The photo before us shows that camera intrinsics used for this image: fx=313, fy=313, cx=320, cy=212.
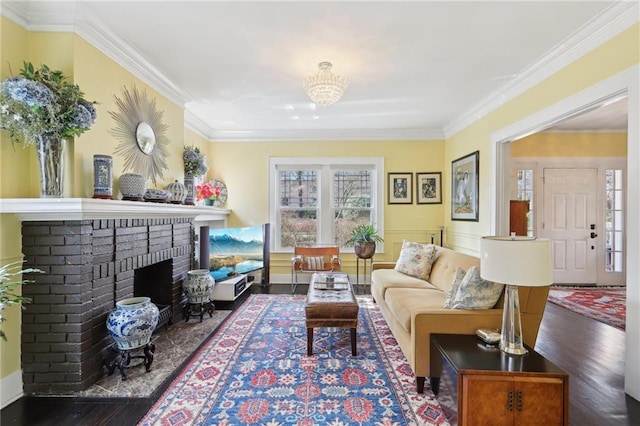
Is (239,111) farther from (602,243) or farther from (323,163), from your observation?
(602,243)

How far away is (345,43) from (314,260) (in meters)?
3.29

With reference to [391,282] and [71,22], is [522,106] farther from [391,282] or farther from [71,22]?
[71,22]

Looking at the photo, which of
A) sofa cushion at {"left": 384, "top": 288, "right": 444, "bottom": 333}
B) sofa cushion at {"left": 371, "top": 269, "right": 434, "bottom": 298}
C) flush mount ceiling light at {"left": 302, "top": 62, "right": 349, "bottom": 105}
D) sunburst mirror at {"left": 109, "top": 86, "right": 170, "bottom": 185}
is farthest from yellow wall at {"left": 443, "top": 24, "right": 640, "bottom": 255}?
sunburst mirror at {"left": 109, "top": 86, "right": 170, "bottom": 185}

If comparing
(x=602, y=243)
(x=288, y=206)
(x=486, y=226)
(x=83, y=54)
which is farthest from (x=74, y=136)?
→ (x=602, y=243)

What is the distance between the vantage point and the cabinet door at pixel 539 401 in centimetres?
162

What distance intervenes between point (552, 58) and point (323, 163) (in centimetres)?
345

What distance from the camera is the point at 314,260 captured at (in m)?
5.05

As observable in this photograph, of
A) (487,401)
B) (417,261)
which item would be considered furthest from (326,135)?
(487,401)

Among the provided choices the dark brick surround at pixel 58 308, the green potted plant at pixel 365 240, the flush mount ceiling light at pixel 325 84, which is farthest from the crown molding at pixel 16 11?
the green potted plant at pixel 365 240

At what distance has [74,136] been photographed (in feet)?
7.48

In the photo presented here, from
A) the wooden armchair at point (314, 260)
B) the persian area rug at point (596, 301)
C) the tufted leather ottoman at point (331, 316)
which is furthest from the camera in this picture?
the wooden armchair at point (314, 260)

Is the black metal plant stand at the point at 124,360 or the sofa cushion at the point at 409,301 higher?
the sofa cushion at the point at 409,301

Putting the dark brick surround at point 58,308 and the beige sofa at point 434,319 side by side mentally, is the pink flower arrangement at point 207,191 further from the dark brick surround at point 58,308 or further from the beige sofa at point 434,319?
the beige sofa at point 434,319

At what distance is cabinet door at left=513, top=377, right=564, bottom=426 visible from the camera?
1.62 metres
